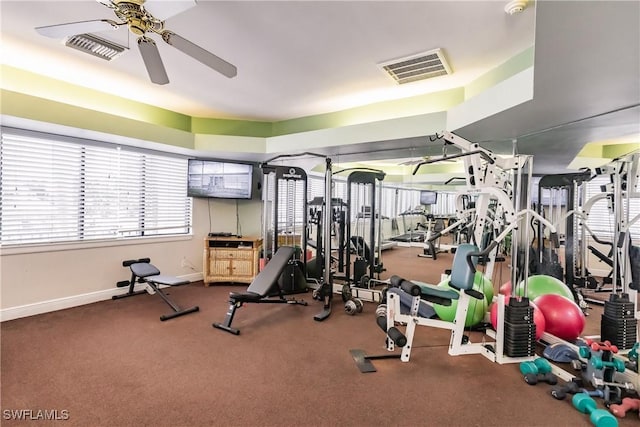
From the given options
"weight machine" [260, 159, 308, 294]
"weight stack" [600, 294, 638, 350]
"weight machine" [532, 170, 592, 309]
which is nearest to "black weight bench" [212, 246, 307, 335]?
"weight machine" [260, 159, 308, 294]

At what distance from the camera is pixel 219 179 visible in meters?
5.23

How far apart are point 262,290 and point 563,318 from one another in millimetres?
2842

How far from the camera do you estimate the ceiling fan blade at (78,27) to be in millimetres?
1788

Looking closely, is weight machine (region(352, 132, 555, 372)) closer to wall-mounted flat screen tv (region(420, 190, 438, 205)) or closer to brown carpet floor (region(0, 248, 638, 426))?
brown carpet floor (region(0, 248, 638, 426))

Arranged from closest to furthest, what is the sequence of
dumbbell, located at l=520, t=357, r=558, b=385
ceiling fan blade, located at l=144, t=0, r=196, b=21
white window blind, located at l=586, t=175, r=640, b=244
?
1. ceiling fan blade, located at l=144, t=0, r=196, b=21
2. dumbbell, located at l=520, t=357, r=558, b=385
3. white window blind, located at l=586, t=175, r=640, b=244

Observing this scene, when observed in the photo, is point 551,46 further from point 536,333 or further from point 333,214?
point 333,214

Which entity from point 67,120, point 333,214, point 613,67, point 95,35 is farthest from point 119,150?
point 613,67

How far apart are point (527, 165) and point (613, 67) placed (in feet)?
4.28

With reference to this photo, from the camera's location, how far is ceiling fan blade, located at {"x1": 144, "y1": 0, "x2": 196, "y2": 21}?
5.06 feet

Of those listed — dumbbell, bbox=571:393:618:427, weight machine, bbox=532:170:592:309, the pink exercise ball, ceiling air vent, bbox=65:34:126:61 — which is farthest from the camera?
weight machine, bbox=532:170:592:309

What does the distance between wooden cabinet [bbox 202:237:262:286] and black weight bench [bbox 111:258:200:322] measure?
88cm

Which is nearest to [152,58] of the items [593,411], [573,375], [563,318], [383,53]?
[383,53]
